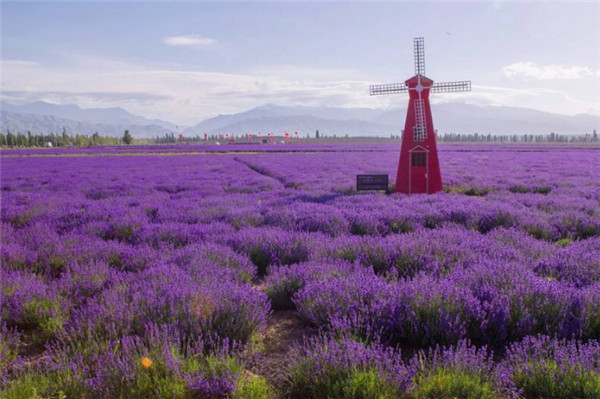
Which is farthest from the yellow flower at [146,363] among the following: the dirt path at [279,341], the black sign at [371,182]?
the black sign at [371,182]

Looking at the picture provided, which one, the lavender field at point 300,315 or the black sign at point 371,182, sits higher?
the black sign at point 371,182

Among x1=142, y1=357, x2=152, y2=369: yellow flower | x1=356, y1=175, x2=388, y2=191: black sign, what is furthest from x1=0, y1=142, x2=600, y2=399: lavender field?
x1=356, y1=175, x2=388, y2=191: black sign

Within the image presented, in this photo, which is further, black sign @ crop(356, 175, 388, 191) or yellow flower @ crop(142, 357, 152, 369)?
black sign @ crop(356, 175, 388, 191)

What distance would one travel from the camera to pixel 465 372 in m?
2.54

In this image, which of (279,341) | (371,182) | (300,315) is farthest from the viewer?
(371,182)

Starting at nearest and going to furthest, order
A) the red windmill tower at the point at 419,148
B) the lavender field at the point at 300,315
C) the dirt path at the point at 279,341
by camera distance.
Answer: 1. the lavender field at the point at 300,315
2. the dirt path at the point at 279,341
3. the red windmill tower at the point at 419,148

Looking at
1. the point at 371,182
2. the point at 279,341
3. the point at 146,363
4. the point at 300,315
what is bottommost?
the point at 279,341

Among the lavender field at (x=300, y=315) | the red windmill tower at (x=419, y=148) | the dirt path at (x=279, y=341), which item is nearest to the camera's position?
the lavender field at (x=300, y=315)

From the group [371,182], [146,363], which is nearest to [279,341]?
[146,363]

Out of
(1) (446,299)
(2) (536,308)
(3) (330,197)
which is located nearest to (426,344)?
(1) (446,299)

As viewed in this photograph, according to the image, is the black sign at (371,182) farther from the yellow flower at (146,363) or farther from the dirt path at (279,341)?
the yellow flower at (146,363)

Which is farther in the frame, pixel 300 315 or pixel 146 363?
pixel 300 315

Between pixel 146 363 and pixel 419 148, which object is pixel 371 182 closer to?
pixel 419 148

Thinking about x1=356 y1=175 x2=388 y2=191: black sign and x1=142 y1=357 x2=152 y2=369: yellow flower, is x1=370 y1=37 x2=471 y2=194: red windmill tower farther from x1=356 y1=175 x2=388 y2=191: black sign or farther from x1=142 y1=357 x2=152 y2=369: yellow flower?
x1=142 y1=357 x2=152 y2=369: yellow flower
